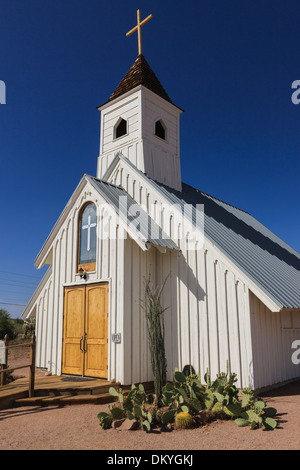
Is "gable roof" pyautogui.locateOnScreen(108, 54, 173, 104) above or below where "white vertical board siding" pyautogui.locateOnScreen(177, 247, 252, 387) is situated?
above

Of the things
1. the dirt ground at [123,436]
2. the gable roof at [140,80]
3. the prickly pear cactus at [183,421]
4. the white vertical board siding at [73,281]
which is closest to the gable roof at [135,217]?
the white vertical board siding at [73,281]

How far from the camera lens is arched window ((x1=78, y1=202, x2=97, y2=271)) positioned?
10781 mm

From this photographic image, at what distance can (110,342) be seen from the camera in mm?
9586

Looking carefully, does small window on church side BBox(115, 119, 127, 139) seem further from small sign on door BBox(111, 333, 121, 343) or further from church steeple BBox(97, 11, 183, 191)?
small sign on door BBox(111, 333, 121, 343)

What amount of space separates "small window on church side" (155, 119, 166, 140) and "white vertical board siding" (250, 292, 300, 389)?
8349 millimetres

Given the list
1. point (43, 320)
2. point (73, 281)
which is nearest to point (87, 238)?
point (73, 281)

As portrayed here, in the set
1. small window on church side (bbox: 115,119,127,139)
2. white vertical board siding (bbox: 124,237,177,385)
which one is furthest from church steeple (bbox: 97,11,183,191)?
white vertical board siding (bbox: 124,237,177,385)

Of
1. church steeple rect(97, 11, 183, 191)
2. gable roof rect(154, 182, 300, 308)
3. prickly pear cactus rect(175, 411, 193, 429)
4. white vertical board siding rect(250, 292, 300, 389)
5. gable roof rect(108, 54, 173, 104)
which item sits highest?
gable roof rect(108, 54, 173, 104)

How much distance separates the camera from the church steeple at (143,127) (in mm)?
13664

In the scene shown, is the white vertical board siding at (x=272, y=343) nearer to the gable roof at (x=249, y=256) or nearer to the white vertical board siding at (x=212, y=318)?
the white vertical board siding at (x=212, y=318)

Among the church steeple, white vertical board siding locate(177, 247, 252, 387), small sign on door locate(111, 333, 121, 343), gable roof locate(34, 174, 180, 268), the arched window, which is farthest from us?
the church steeple
